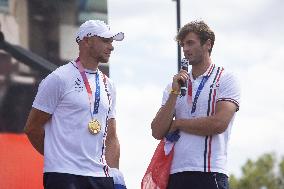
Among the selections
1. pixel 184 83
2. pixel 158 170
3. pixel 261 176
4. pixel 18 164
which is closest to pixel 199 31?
pixel 184 83

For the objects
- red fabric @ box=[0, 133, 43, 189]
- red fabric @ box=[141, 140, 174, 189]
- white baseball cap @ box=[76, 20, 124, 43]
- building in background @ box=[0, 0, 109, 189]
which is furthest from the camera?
building in background @ box=[0, 0, 109, 189]

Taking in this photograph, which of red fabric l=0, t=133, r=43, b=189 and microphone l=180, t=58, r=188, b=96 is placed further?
red fabric l=0, t=133, r=43, b=189

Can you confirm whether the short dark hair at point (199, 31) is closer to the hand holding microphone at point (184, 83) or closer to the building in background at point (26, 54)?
the hand holding microphone at point (184, 83)

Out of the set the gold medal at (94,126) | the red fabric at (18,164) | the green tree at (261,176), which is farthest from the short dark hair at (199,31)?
the green tree at (261,176)

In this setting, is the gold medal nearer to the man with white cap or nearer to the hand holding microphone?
the man with white cap

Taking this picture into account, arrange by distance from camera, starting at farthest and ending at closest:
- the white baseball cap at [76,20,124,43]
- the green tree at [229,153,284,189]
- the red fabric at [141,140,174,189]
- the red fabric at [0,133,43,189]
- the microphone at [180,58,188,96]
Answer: the green tree at [229,153,284,189]
the red fabric at [0,133,43,189]
the red fabric at [141,140,174,189]
the microphone at [180,58,188,96]
the white baseball cap at [76,20,124,43]

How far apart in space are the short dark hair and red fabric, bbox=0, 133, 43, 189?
2.54 metres

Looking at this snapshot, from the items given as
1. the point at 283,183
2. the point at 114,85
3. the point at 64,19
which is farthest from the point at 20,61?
the point at 283,183

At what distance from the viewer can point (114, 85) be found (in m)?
5.87

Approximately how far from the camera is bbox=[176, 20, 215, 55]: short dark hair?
5.99m

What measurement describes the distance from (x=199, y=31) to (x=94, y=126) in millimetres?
1049

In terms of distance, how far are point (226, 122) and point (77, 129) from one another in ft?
3.27

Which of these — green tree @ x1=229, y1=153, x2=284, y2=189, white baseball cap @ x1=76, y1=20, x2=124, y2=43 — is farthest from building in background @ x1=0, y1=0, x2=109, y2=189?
green tree @ x1=229, y1=153, x2=284, y2=189

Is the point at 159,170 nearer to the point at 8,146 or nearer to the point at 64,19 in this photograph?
the point at 8,146
